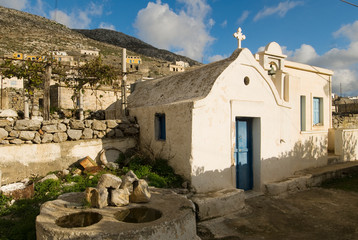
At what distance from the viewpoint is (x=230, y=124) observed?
21.7ft

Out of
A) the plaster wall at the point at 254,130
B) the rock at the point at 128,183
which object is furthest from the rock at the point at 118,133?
the rock at the point at 128,183

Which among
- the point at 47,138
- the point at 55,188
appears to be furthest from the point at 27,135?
the point at 55,188

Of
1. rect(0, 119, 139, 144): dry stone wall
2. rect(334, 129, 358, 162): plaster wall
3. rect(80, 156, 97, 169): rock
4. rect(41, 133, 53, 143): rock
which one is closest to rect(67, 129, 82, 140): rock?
rect(0, 119, 139, 144): dry stone wall

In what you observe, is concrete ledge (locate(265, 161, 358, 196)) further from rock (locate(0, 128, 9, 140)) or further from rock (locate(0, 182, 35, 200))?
rock (locate(0, 128, 9, 140))

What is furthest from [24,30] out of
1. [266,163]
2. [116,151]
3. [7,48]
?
[266,163]

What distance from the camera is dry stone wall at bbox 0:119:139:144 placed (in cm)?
627

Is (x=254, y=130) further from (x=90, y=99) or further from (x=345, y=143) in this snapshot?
(x=90, y=99)

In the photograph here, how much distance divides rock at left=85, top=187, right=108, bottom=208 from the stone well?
9 centimetres

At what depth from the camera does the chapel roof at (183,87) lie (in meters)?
6.75

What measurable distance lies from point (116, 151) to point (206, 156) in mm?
3068

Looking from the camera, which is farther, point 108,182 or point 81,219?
point 108,182

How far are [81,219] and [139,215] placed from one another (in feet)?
2.97

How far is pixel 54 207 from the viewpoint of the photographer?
4.12 meters

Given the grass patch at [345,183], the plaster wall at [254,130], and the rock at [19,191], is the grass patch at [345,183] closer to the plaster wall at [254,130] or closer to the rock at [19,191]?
the plaster wall at [254,130]
